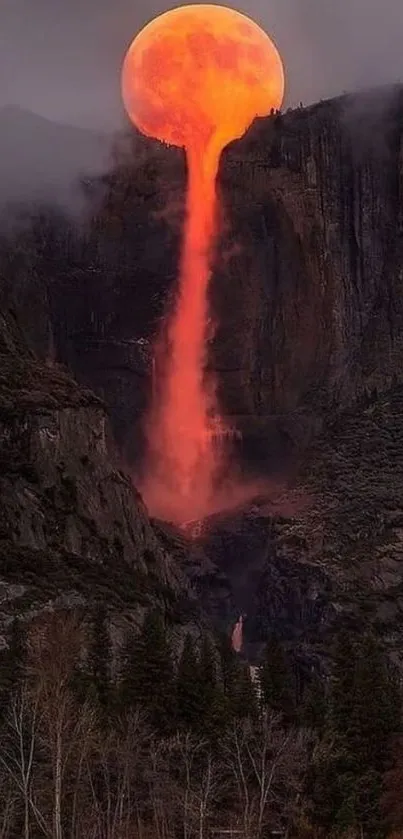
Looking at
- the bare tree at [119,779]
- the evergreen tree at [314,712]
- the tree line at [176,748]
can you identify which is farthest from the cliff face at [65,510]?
the bare tree at [119,779]

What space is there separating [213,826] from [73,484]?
6670 centimetres

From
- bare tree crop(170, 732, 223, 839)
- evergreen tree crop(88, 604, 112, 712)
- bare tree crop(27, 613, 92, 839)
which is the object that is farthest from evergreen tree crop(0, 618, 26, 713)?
bare tree crop(170, 732, 223, 839)

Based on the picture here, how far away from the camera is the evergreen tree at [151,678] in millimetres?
82500

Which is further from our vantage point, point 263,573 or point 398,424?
point 398,424

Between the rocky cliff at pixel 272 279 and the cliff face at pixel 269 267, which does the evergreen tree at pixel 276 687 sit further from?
the cliff face at pixel 269 267

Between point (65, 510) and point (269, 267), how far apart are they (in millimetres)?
74097

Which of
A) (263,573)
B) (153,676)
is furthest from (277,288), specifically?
(153,676)

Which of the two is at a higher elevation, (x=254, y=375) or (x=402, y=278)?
(x=402, y=278)

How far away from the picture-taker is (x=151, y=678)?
86.6 metres

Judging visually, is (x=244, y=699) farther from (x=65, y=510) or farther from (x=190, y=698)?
A: (x=65, y=510)

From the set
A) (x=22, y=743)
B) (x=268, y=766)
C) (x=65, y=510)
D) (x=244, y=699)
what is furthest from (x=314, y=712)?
(x=65, y=510)

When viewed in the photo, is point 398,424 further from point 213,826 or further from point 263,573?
point 213,826

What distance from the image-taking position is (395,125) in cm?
19700

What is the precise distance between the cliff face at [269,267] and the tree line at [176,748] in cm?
10211
